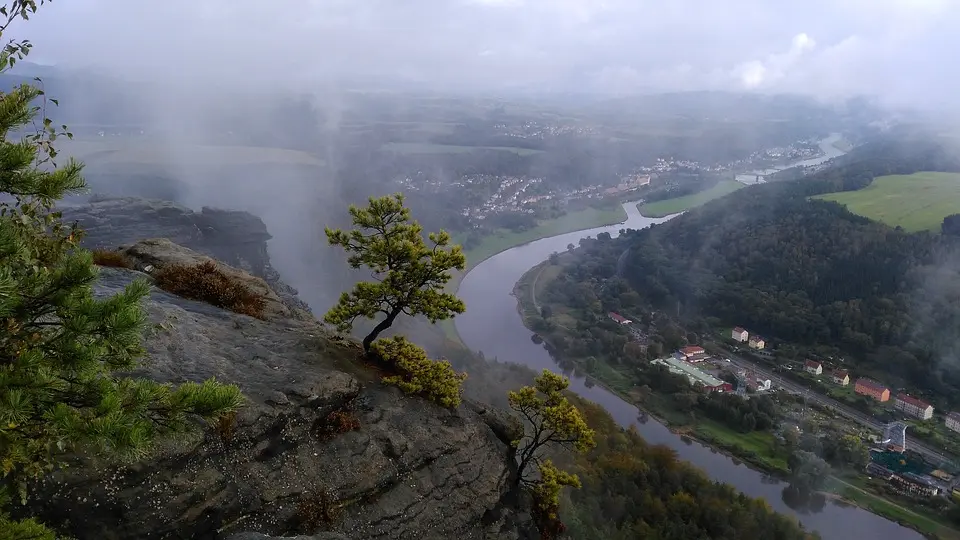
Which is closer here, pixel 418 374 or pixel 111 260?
pixel 418 374

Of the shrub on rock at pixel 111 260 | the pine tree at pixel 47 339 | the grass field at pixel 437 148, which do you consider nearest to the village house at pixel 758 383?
the shrub on rock at pixel 111 260

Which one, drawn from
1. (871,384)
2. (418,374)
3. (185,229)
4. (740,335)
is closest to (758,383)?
(871,384)

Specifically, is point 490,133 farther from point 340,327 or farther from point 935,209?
point 340,327

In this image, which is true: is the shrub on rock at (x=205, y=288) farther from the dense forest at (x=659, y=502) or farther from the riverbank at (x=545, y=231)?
the riverbank at (x=545, y=231)

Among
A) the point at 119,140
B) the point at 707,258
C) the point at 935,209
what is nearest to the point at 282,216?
the point at 119,140

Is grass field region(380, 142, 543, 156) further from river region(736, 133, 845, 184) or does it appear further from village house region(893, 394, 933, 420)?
village house region(893, 394, 933, 420)

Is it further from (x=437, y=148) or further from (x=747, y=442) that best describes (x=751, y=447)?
(x=437, y=148)

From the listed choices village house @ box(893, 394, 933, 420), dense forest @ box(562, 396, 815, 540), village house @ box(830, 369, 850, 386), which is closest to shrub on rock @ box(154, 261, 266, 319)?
dense forest @ box(562, 396, 815, 540)
